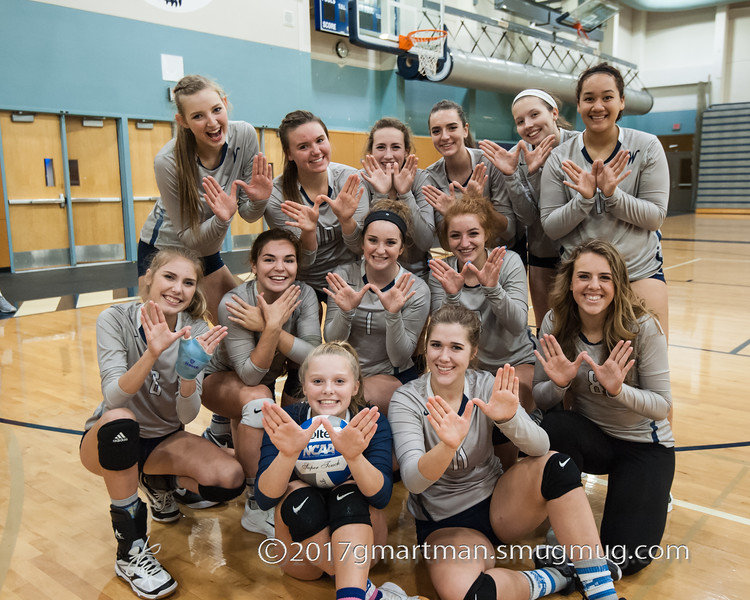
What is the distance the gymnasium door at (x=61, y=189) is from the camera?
8562mm

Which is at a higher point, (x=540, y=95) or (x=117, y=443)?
(x=540, y=95)

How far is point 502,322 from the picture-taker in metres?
2.76

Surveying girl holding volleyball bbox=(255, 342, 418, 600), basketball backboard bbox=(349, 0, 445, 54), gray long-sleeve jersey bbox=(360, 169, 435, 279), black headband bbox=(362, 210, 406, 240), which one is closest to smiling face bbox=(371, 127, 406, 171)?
gray long-sleeve jersey bbox=(360, 169, 435, 279)

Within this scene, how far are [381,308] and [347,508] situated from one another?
3.53 ft

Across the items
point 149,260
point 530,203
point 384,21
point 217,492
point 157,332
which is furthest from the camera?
point 384,21

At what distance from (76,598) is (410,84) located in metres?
13.5

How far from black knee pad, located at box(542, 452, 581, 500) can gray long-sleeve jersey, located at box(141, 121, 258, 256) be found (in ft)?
5.80

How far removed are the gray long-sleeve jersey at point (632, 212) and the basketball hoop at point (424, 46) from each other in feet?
32.8

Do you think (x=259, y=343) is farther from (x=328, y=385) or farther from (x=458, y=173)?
(x=458, y=173)

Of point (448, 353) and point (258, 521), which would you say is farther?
point (258, 521)

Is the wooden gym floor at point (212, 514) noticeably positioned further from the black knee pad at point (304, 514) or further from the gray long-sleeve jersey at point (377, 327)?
the gray long-sleeve jersey at point (377, 327)

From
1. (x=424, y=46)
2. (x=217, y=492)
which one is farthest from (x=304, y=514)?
(x=424, y=46)

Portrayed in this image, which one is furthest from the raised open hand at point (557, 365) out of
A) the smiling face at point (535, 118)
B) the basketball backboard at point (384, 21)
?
the basketball backboard at point (384, 21)

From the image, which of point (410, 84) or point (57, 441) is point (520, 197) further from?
point (410, 84)
